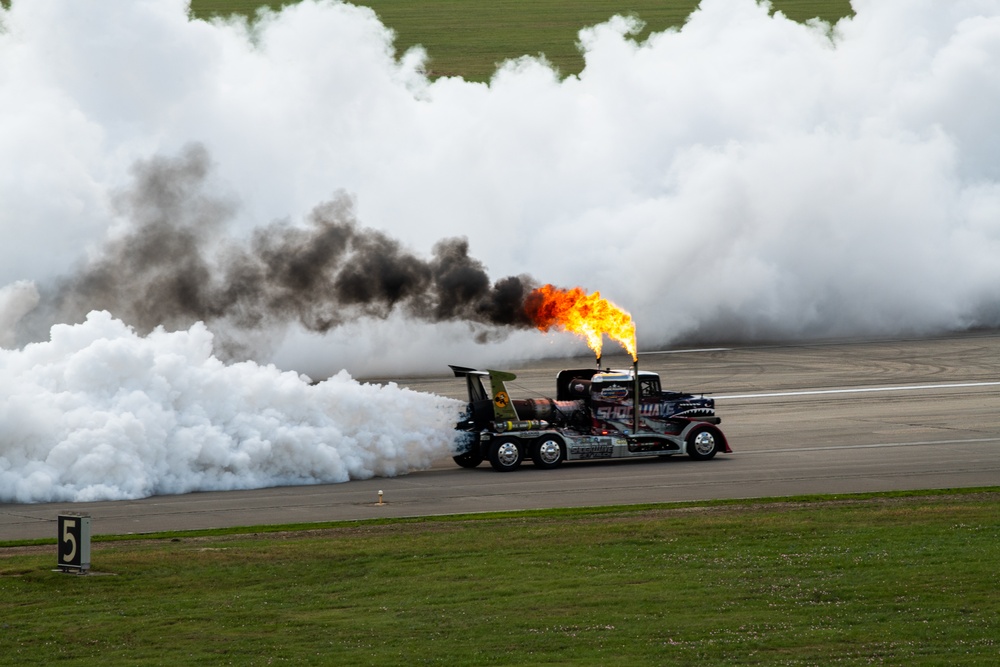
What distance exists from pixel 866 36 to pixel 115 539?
62.5 meters

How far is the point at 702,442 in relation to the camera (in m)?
37.2

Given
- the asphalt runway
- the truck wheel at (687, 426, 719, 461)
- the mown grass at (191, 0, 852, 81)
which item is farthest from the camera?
the mown grass at (191, 0, 852, 81)

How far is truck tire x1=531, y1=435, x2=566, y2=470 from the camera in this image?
1421 inches

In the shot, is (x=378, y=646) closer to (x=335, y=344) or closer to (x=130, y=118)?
(x=335, y=344)

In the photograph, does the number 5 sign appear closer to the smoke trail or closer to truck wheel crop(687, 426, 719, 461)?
the smoke trail

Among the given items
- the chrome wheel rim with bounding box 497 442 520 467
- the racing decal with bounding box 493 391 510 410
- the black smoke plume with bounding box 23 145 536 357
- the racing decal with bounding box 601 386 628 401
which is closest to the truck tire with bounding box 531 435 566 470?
the chrome wheel rim with bounding box 497 442 520 467

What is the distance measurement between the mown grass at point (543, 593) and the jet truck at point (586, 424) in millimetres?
7186

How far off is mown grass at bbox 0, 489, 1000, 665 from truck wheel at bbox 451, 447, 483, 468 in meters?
7.78

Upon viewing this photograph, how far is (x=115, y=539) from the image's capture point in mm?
27156

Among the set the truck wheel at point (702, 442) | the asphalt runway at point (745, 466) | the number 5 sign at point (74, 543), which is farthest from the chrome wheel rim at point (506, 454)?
the number 5 sign at point (74, 543)

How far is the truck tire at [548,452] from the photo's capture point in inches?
1421

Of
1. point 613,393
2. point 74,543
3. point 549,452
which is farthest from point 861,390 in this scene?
point 74,543

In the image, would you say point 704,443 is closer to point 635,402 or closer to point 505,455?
point 635,402

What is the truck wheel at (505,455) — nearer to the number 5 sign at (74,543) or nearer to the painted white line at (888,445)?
the painted white line at (888,445)
